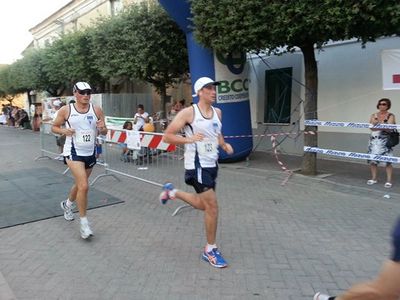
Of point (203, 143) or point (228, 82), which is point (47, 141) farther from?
point (203, 143)

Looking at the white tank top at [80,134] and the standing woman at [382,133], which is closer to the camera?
the white tank top at [80,134]

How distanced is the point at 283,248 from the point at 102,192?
160 inches

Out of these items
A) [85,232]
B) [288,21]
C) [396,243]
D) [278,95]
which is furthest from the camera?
[278,95]

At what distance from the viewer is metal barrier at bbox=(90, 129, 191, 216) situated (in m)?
7.79

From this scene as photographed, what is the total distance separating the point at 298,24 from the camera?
7027mm

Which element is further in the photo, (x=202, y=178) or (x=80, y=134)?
(x=80, y=134)

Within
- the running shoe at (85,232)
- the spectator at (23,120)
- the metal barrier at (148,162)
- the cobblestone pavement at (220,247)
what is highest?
the spectator at (23,120)

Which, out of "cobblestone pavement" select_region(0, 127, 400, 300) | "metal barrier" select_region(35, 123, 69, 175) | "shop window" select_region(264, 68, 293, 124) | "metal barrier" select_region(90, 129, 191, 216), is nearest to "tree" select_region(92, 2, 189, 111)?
"shop window" select_region(264, 68, 293, 124)

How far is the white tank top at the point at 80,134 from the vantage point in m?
5.15

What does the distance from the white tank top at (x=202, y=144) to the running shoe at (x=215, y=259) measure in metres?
0.89

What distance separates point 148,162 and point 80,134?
4.31m

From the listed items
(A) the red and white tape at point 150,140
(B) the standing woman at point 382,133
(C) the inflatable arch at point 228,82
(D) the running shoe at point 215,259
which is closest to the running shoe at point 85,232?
(D) the running shoe at point 215,259

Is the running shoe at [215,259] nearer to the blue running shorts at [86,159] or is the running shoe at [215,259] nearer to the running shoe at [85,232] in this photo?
the running shoe at [85,232]

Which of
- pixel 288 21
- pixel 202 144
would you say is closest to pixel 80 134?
pixel 202 144
